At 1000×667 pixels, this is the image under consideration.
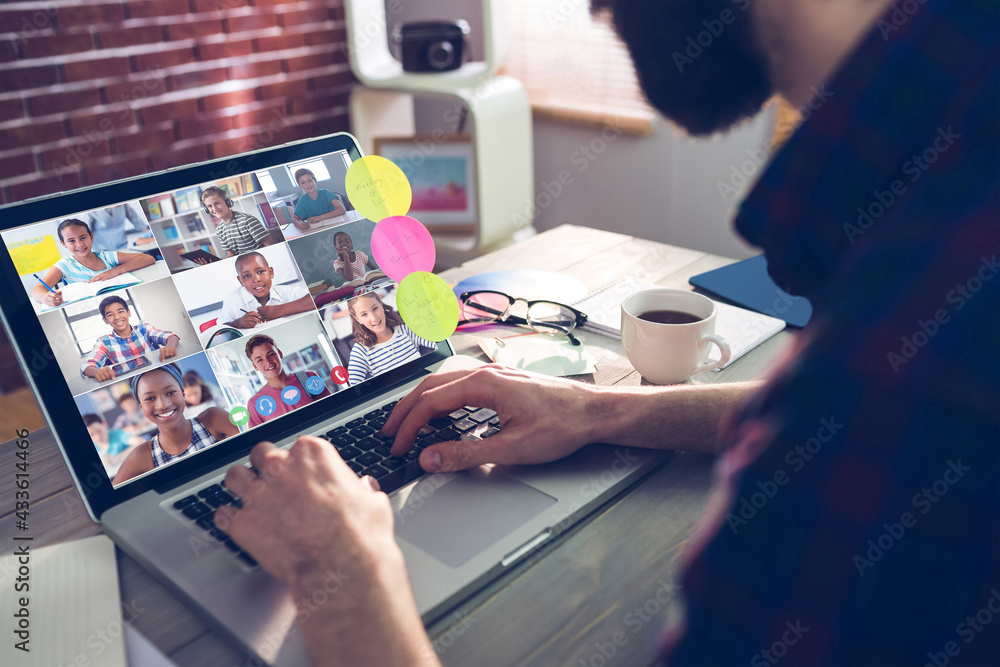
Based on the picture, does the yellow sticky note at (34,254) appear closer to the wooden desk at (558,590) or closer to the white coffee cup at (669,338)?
the wooden desk at (558,590)

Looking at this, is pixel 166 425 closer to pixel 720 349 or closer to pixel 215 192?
pixel 215 192

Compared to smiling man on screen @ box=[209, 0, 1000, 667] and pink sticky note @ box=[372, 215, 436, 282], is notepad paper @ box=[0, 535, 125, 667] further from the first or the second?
pink sticky note @ box=[372, 215, 436, 282]

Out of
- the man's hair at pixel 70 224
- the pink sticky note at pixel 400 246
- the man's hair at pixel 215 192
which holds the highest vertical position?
the man's hair at pixel 70 224

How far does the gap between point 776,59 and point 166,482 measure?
64 cm

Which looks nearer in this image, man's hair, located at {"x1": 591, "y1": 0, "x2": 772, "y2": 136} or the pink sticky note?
man's hair, located at {"x1": 591, "y1": 0, "x2": 772, "y2": 136}

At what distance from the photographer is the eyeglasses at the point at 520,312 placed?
1.02 m

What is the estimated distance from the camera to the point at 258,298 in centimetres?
74

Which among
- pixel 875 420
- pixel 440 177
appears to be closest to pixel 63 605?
pixel 875 420

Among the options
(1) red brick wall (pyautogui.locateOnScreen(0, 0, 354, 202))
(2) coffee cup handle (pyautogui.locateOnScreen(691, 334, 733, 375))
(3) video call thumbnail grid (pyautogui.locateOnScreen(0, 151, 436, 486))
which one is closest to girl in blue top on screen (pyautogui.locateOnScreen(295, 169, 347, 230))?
(3) video call thumbnail grid (pyautogui.locateOnScreen(0, 151, 436, 486))

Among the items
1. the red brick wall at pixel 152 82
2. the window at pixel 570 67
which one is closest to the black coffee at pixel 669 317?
the window at pixel 570 67

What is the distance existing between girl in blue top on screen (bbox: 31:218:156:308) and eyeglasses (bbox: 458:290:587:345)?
469mm

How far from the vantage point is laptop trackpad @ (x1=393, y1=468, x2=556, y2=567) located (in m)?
0.59

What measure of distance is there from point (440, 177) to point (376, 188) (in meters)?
1.58

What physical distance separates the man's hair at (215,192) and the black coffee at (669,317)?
1.59ft
